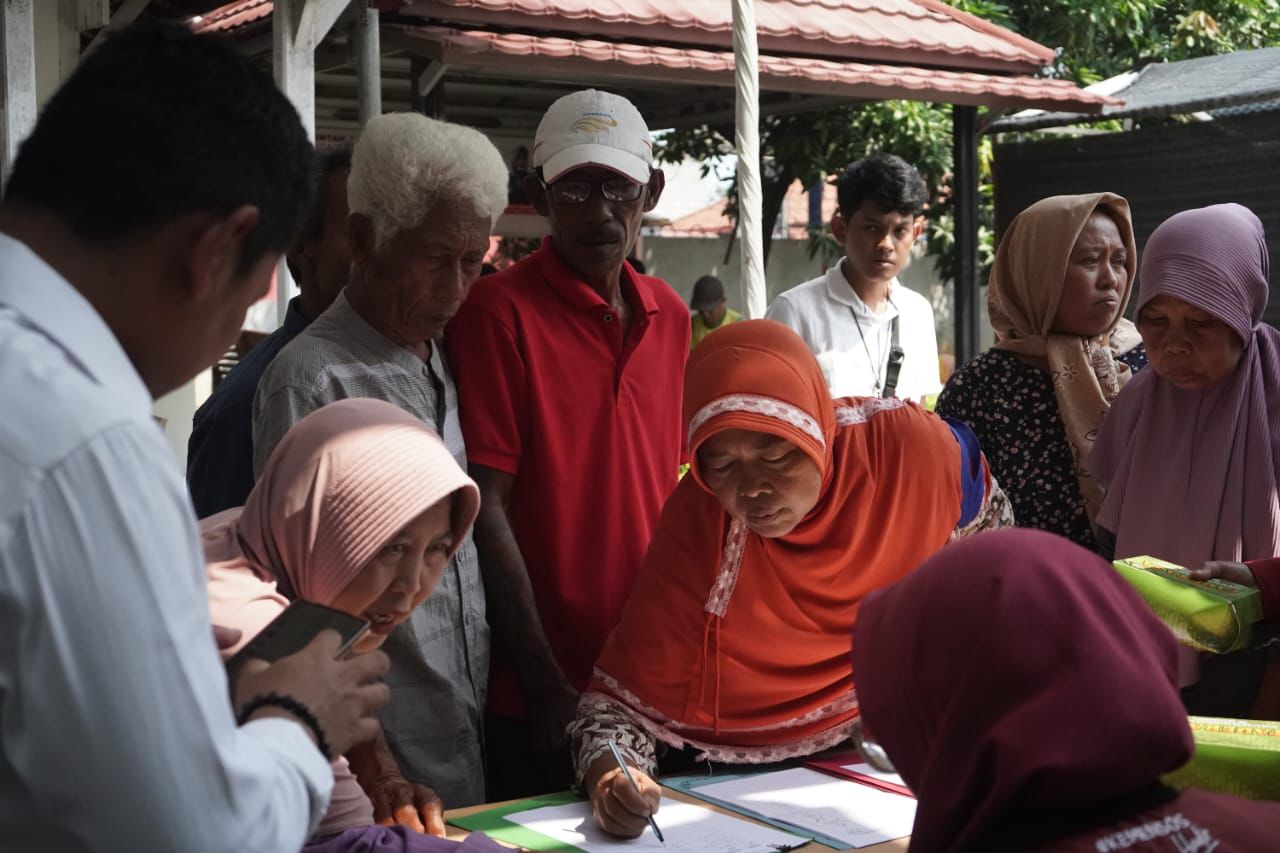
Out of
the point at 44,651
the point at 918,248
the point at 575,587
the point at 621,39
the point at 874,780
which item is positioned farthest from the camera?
the point at 918,248

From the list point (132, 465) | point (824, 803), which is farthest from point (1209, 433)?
point (132, 465)

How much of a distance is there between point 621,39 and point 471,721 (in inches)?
177

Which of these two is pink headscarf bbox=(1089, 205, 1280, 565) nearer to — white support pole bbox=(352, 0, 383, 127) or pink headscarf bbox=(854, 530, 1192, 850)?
pink headscarf bbox=(854, 530, 1192, 850)

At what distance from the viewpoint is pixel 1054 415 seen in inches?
127

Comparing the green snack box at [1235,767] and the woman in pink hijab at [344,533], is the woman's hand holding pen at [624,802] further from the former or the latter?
the green snack box at [1235,767]

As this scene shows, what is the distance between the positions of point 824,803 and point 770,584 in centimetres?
40

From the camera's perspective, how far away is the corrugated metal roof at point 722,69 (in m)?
5.48

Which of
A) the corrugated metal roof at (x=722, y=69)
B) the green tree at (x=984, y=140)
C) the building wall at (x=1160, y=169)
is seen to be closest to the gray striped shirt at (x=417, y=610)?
the corrugated metal roof at (x=722, y=69)

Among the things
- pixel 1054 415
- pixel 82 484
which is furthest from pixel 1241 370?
pixel 82 484

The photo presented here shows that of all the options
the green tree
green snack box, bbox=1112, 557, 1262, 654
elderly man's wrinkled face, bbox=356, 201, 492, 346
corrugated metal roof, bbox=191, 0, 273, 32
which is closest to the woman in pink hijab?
elderly man's wrinkled face, bbox=356, 201, 492, 346

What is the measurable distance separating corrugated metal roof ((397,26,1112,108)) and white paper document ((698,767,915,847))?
377 cm

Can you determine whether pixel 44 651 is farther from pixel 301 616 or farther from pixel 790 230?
pixel 790 230

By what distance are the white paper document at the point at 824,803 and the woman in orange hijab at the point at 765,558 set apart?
0.09 metres

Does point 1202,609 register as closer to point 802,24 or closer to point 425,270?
point 425,270
